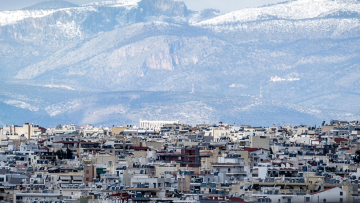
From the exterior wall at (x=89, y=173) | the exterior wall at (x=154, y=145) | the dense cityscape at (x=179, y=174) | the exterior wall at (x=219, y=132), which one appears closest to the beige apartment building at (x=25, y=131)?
the exterior wall at (x=219, y=132)

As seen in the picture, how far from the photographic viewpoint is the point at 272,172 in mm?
71938

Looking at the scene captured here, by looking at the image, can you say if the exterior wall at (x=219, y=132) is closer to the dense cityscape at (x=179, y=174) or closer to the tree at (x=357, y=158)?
the dense cityscape at (x=179, y=174)

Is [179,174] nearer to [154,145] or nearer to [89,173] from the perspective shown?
[89,173]

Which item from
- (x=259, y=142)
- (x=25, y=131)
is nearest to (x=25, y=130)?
(x=25, y=131)

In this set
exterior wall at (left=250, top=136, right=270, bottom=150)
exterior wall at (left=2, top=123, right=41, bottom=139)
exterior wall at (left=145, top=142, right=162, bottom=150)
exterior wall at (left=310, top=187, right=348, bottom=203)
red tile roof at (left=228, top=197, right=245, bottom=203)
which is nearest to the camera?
red tile roof at (left=228, top=197, right=245, bottom=203)

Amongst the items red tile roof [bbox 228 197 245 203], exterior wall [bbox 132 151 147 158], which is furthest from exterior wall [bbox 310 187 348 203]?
exterior wall [bbox 132 151 147 158]

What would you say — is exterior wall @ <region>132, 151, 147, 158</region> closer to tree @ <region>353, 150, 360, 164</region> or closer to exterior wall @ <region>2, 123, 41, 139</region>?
tree @ <region>353, 150, 360, 164</region>

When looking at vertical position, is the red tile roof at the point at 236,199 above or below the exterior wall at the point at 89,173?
below

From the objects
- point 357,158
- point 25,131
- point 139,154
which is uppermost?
point 25,131

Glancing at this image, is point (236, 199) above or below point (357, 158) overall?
below

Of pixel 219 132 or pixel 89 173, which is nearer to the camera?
pixel 89 173

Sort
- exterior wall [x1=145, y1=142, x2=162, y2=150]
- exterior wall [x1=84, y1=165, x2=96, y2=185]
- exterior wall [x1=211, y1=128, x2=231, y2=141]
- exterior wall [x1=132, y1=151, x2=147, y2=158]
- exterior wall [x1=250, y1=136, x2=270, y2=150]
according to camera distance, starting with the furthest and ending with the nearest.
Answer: exterior wall [x1=211, y1=128, x2=231, y2=141] → exterior wall [x1=145, y1=142, x2=162, y2=150] → exterior wall [x1=250, y1=136, x2=270, y2=150] → exterior wall [x1=132, y1=151, x2=147, y2=158] → exterior wall [x1=84, y1=165, x2=96, y2=185]

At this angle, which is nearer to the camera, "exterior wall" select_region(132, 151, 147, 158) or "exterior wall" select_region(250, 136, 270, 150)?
"exterior wall" select_region(132, 151, 147, 158)

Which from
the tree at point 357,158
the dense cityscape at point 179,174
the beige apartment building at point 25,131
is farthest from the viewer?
the beige apartment building at point 25,131
